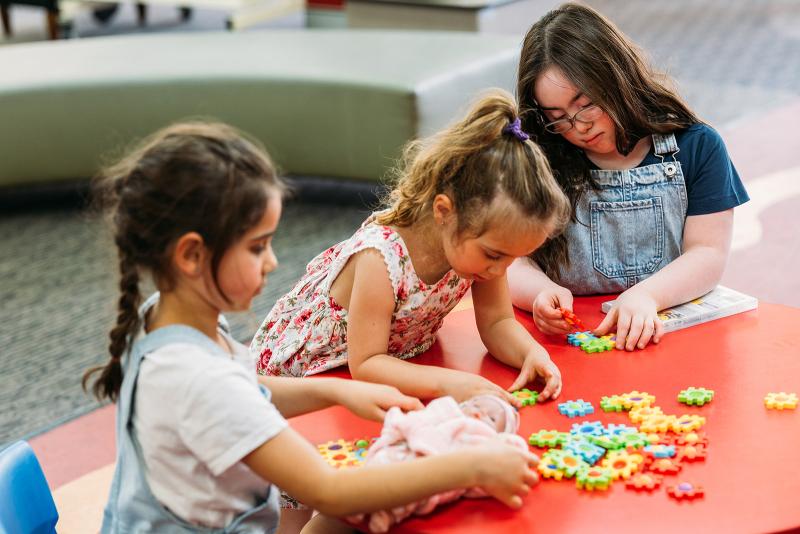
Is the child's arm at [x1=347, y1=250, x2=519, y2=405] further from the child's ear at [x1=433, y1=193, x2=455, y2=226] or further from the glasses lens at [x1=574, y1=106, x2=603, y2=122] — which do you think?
the glasses lens at [x1=574, y1=106, x2=603, y2=122]

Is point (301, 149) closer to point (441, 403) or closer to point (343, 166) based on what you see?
point (343, 166)

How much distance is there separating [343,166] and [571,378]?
109 inches

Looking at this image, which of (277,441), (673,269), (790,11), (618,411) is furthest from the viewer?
(790,11)

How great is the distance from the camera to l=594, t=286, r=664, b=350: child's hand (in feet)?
5.50

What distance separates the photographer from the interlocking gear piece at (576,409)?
4.85 ft

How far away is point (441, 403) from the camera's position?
138cm

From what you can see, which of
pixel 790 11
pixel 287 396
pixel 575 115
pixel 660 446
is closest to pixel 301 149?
pixel 575 115

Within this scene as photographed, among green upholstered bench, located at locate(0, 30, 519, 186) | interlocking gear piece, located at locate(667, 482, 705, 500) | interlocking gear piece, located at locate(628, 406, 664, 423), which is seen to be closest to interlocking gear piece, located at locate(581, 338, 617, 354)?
interlocking gear piece, located at locate(628, 406, 664, 423)

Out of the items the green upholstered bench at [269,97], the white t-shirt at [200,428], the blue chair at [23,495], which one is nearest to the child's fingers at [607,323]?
the white t-shirt at [200,428]

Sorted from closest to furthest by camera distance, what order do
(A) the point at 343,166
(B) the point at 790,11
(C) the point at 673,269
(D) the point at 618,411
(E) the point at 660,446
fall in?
(E) the point at 660,446 < (D) the point at 618,411 < (C) the point at 673,269 < (A) the point at 343,166 < (B) the point at 790,11

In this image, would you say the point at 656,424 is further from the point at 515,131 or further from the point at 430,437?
the point at 515,131

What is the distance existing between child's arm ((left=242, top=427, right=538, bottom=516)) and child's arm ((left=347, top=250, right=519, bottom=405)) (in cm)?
31

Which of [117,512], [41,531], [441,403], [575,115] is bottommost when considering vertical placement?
[41,531]

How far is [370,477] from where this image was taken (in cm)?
123
